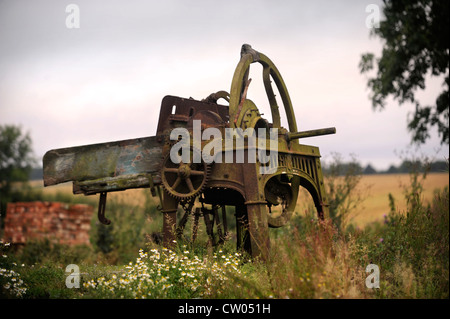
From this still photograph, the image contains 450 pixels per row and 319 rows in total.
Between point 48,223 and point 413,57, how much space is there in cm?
1161

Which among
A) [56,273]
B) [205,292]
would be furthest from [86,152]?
[205,292]

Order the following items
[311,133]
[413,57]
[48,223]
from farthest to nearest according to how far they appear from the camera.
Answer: [48,223], [413,57], [311,133]

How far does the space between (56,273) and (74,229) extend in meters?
8.59

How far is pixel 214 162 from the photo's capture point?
615cm

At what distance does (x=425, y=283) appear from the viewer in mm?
5098

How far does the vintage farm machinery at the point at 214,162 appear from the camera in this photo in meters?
5.94

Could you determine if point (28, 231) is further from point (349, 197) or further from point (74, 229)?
point (349, 197)

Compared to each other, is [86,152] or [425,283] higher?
[86,152]
